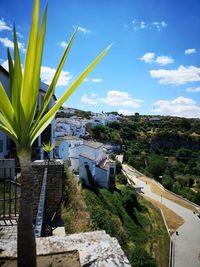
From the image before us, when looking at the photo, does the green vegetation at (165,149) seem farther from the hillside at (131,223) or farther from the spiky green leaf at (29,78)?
the spiky green leaf at (29,78)

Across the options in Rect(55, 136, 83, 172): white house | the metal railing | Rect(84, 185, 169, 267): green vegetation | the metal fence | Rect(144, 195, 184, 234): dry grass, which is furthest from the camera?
Rect(55, 136, 83, 172): white house

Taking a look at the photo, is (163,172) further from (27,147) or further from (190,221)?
(27,147)

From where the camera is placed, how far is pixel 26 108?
139 centimetres

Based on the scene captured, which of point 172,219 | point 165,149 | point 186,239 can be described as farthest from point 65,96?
point 165,149

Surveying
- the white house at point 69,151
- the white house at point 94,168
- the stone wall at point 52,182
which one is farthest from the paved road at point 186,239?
the stone wall at point 52,182

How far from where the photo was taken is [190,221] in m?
26.7

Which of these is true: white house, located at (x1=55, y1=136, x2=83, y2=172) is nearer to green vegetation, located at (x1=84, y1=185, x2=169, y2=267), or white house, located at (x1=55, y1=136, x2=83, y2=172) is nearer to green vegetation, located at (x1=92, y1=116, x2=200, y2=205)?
green vegetation, located at (x1=84, y1=185, x2=169, y2=267)

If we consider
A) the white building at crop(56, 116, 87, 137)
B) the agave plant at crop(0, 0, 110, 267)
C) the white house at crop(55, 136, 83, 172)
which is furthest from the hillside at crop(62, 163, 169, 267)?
the white building at crop(56, 116, 87, 137)

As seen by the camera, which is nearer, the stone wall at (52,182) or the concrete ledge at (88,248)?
the concrete ledge at (88,248)

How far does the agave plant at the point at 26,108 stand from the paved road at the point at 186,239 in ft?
64.6

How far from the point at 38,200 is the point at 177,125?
79.0 meters

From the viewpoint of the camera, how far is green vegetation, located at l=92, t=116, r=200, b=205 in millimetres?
44969

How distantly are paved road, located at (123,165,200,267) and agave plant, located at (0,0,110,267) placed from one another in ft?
64.6

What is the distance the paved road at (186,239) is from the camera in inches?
739
